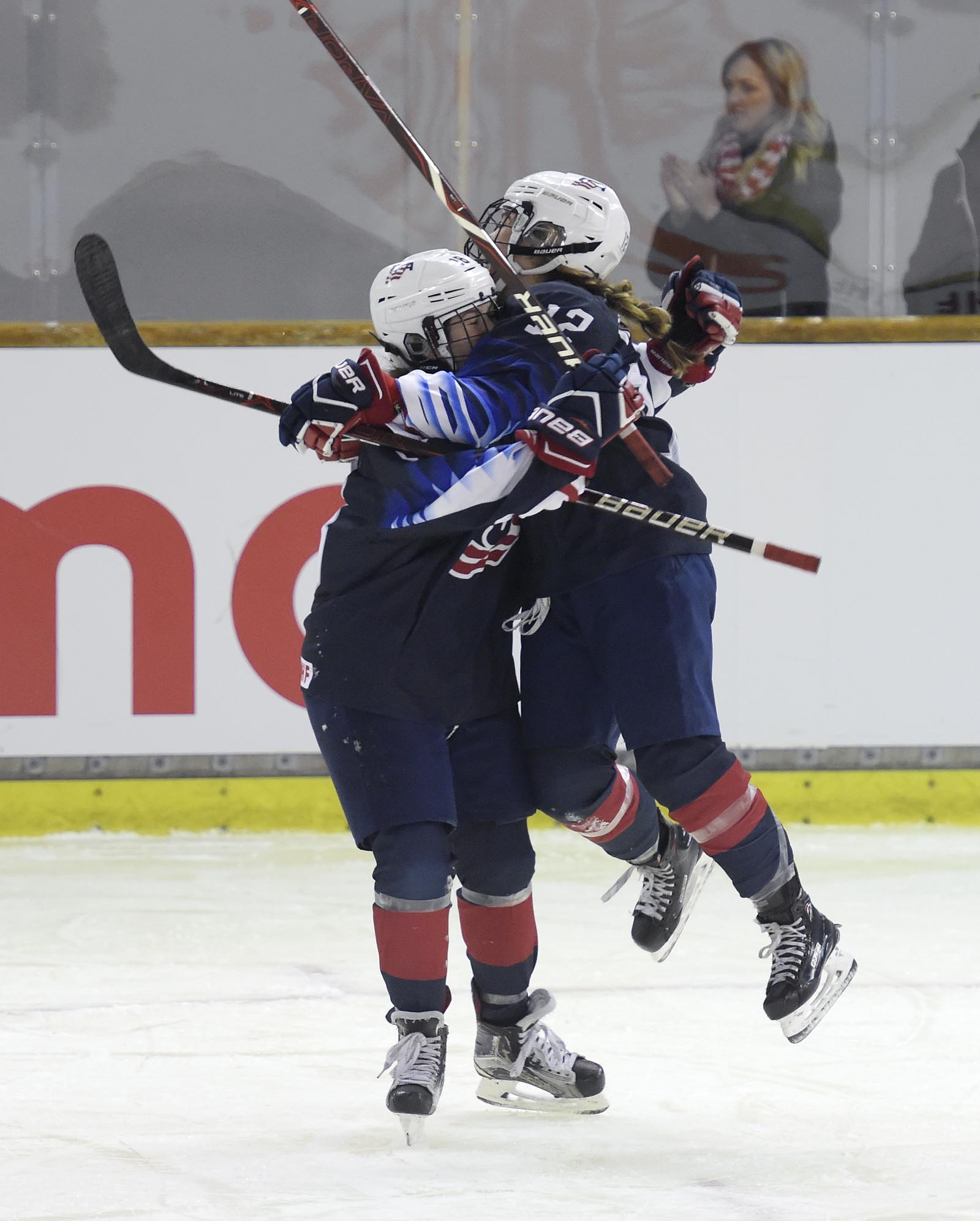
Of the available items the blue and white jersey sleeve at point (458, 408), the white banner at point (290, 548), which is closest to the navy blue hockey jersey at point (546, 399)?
the blue and white jersey sleeve at point (458, 408)

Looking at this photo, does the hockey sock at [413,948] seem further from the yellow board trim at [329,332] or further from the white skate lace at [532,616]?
the yellow board trim at [329,332]

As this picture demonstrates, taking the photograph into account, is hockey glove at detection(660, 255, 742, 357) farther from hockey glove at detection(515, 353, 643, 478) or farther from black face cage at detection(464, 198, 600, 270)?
hockey glove at detection(515, 353, 643, 478)

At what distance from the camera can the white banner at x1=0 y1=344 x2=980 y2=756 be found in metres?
4.09

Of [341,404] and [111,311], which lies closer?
[341,404]

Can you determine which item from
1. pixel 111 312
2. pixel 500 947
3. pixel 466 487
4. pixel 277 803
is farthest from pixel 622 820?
pixel 277 803

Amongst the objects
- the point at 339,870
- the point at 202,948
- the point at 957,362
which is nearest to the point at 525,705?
the point at 202,948

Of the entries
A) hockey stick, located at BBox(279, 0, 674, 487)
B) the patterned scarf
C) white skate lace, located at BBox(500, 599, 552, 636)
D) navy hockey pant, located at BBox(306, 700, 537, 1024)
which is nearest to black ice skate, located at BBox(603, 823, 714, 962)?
navy hockey pant, located at BBox(306, 700, 537, 1024)

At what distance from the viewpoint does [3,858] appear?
12.8 feet

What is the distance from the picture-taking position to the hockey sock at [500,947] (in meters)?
2.25

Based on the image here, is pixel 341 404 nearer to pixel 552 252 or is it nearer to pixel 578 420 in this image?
pixel 578 420

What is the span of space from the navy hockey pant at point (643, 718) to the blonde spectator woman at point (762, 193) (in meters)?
2.09

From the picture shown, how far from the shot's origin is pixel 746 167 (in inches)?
166

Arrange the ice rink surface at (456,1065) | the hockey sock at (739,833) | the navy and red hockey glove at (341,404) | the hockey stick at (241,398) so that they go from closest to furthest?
the ice rink surface at (456,1065)
the navy and red hockey glove at (341,404)
the hockey stick at (241,398)
the hockey sock at (739,833)

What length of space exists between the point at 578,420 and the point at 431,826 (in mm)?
534
